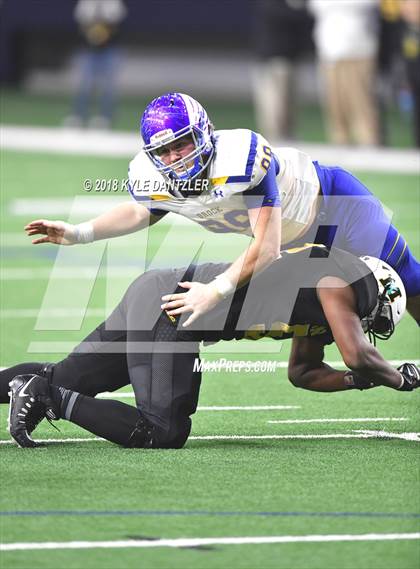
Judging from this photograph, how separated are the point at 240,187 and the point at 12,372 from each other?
48.5 inches

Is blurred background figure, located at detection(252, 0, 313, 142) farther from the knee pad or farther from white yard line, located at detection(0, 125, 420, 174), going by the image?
the knee pad

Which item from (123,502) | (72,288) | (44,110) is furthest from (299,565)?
(44,110)

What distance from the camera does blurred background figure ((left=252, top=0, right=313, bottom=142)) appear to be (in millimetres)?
16281

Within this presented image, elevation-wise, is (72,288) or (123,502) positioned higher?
(123,502)

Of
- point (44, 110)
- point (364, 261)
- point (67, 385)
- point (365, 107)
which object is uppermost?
point (364, 261)

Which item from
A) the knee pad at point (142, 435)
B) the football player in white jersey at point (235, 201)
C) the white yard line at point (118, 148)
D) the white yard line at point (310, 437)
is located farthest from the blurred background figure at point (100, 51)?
the knee pad at point (142, 435)

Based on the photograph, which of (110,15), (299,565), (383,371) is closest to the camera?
(299,565)

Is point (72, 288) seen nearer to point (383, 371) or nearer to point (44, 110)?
point (383, 371)

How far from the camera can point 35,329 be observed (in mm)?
8516

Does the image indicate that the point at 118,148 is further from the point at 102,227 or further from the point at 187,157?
the point at 187,157

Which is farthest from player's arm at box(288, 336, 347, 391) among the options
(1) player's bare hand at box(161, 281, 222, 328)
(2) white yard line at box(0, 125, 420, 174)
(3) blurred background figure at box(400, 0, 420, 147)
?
(3) blurred background figure at box(400, 0, 420, 147)

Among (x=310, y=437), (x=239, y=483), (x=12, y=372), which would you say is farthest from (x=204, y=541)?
(x=12, y=372)

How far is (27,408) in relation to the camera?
19.0ft

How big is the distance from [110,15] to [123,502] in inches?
526
